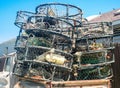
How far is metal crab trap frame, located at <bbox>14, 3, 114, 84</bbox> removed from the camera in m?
6.54

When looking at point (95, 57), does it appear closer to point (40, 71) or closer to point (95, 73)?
point (95, 73)

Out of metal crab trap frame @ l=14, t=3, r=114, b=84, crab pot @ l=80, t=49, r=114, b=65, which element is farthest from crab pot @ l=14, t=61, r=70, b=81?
crab pot @ l=80, t=49, r=114, b=65

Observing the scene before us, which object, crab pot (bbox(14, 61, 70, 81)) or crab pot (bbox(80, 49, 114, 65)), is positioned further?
crab pot (bbox(80, 49, 114, 65))

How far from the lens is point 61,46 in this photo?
7.36 meters

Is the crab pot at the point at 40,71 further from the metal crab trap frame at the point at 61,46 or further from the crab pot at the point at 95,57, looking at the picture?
the crab pot at the point at 95,57

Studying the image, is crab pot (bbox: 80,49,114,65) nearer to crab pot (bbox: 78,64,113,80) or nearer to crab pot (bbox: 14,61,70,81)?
crab pot (bbox: 78,64,113,80)

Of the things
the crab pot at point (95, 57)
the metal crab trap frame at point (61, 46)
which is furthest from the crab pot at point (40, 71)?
the crab pot at point (95, 57)

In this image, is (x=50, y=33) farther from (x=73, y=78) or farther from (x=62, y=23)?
(x=73, y=78)

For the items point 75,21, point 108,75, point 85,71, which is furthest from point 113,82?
point 75,21

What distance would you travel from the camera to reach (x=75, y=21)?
722 centimetres

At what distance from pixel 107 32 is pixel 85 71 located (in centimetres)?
127

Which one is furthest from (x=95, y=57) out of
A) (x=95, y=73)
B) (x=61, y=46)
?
(x=61, y=46)

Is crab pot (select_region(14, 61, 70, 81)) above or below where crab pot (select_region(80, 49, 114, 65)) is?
below

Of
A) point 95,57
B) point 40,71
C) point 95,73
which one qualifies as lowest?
point 95,73
